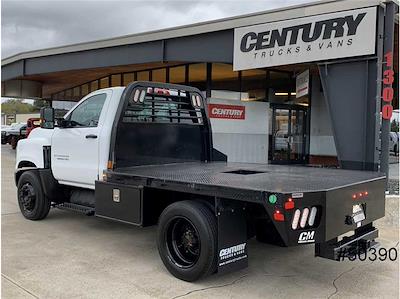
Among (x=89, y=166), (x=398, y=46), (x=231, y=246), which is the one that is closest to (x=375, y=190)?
(x=231, y=246)

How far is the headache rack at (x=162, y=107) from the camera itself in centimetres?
620


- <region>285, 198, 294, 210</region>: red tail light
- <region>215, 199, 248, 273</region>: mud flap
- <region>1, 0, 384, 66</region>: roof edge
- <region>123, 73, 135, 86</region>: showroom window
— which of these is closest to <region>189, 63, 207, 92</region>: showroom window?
<region>1, 0, 384, 66</region>: roof edge

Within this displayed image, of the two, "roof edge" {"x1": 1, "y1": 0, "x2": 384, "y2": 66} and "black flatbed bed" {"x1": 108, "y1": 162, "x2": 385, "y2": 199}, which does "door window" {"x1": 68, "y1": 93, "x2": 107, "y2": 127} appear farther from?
"roof edge" {"x1": 1, "y1": 0, "x2": 384, "y2": 66}

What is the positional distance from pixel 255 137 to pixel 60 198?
8.84 metres

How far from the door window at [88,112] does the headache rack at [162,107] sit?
1.64 ft

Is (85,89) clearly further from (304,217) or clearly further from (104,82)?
(304,217)

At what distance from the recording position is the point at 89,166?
20.7 ft

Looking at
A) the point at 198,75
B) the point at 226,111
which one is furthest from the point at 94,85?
the point at 226,111

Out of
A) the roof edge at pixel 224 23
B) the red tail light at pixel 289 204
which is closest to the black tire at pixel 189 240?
the red tail light at pixel 289 204

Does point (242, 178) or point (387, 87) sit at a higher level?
point (387, 87)
